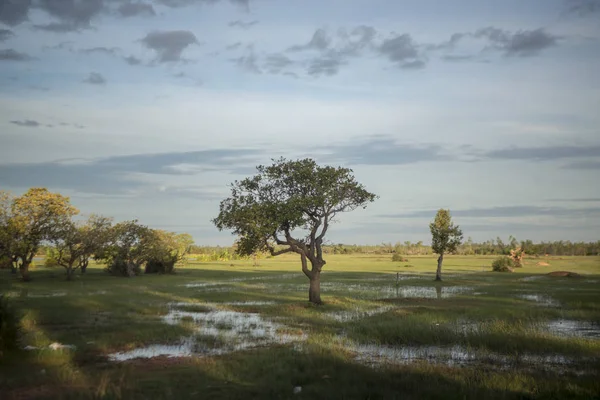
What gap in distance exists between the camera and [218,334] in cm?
2423

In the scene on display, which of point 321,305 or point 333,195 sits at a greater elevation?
point 333,195

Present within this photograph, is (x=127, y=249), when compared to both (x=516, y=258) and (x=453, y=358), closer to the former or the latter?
(x=453, y=358)

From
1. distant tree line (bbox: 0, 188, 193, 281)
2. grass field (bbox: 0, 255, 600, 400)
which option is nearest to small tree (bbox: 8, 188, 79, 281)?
distant tree line (bbox: 0, 188, 193, 281)

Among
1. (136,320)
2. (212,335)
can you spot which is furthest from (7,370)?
(136,320)

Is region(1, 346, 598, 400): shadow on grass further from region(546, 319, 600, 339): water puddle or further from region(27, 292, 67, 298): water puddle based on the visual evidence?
region(27, 292, 67, 298): water puddle

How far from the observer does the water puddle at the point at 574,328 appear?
2412cm

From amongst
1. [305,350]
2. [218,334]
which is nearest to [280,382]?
[305,350]

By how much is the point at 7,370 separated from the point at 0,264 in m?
76.2

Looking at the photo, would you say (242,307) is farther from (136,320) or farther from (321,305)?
(136,320)

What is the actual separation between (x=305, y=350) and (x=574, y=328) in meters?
15.3

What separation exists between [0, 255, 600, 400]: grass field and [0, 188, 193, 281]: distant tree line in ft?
79.7

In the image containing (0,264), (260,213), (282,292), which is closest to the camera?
(260,213)

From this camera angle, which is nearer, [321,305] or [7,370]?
[7,370]

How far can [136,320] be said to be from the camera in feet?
93.6
